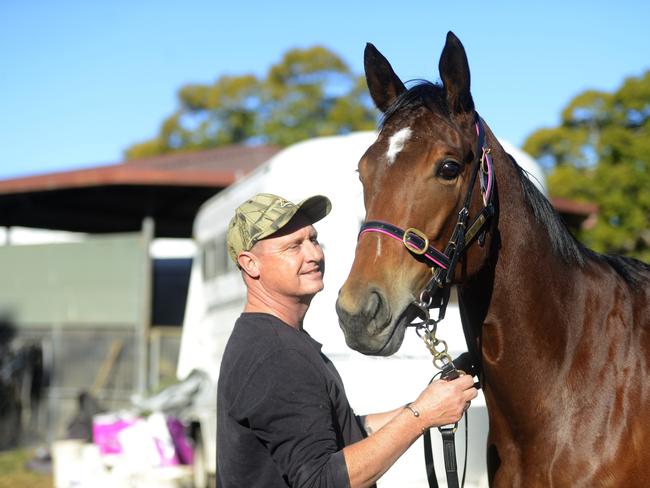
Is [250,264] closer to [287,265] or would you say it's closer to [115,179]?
[287,265]

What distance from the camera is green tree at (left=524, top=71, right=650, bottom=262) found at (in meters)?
14.7

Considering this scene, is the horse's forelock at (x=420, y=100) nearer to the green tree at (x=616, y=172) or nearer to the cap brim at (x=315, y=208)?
the cap brim at (x=315, y=208)

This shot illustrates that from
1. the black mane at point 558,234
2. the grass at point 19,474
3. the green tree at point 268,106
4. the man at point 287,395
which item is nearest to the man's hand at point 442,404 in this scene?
the man at point 287,395

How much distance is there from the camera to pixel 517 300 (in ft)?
8.98

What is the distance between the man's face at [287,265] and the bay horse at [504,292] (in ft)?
0.75

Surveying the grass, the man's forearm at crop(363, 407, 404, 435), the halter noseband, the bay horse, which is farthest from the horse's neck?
the grass

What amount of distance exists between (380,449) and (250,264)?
730mm

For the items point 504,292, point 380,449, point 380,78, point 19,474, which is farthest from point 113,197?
point 380,449

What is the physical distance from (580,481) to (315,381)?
3.00ft

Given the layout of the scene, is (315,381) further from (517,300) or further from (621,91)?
(621,91)

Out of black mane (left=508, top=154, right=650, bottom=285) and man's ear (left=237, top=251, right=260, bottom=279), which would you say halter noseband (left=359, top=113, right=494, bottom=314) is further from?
man's ear (left=237, top=251, right=260, bottom=279)

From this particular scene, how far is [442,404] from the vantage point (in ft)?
7.64

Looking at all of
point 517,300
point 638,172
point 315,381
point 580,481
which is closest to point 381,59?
point 517,300

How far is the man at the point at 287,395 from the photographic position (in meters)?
2.26
